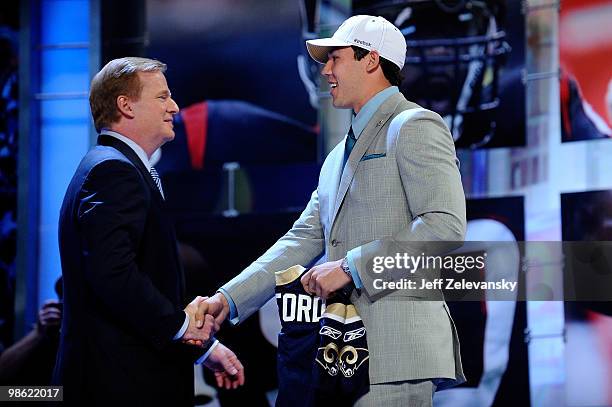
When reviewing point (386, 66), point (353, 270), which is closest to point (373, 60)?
point (386, 66)

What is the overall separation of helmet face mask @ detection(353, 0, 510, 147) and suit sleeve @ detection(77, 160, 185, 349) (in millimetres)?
2098

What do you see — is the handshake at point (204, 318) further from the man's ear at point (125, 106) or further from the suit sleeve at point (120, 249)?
the man's ear at point (125, 106)

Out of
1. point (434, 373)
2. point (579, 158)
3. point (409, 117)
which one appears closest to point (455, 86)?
point (579, 158)

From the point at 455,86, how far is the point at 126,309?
2.36 meters

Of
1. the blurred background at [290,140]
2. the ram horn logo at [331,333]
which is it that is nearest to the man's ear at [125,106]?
the ram horn logo at [331,333]

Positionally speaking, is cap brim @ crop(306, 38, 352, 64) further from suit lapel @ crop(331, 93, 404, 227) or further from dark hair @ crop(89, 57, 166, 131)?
dark hair @ crop(89, 57, 166, 131)

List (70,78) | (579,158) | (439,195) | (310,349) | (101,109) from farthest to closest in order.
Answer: (70,78)
(579,158)
(101,109)
(310,349)
(439,195)

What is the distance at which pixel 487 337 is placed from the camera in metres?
4.36

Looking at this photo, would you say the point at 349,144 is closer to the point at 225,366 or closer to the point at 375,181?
the point at 375,181

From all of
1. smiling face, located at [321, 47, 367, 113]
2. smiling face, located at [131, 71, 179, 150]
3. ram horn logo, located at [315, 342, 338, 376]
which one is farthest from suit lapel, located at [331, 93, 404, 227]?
smiling face, located at [131, 71, 179, 150]

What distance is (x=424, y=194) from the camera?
251cm

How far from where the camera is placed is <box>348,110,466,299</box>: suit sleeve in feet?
8.13

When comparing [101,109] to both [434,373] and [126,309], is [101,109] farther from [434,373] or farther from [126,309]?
[434,373]

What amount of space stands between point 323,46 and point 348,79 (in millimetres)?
149
